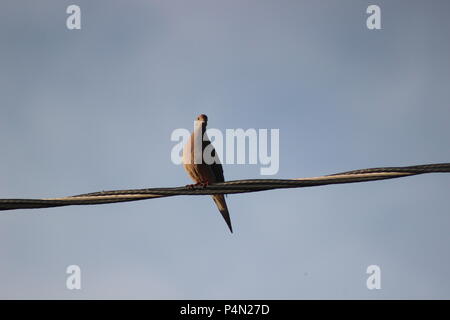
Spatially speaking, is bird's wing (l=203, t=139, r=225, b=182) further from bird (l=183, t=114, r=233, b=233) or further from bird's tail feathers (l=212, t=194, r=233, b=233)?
bird's tail feathers (l=212, t=194, r=233, b=233)

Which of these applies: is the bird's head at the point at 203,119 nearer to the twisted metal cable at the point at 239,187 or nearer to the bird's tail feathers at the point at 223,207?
the bird's tail feathers at the point at 223,207

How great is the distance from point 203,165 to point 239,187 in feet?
12.0

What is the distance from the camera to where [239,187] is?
14.4 feet

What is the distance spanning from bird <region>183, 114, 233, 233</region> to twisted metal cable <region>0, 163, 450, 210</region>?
3.38 m

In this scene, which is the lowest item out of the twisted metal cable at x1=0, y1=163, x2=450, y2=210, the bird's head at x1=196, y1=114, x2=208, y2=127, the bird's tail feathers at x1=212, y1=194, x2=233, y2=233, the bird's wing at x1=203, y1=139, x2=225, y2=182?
the bird's tail feathers at x1=212, y1=194, x2=233, y2=233

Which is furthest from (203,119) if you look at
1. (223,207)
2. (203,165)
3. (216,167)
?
(223,207)

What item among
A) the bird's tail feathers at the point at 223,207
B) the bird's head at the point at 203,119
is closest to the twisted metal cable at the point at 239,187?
the bird's tail feathers at the point at 223,207

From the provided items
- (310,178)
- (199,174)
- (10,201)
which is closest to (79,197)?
(10,201)

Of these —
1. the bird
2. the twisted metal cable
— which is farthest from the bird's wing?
the twisted metal cable

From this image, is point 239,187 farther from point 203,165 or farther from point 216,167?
point 216,167

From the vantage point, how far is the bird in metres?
7.99

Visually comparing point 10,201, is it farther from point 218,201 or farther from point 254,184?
point 218,201

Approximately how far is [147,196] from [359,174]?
1660 mm
